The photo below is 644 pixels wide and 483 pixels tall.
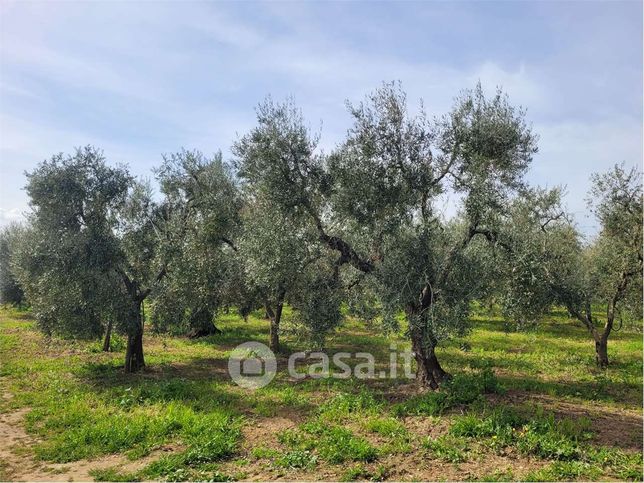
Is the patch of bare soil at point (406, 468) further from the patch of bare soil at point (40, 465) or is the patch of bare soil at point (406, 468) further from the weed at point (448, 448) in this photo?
the patch of bare soil at point (40, 465)

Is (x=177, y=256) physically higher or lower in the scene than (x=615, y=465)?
higher

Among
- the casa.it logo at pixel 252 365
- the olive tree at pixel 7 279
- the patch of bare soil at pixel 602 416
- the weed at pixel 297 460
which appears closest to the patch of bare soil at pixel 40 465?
the weed at pixel 297 460

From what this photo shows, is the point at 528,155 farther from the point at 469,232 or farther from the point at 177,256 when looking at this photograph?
the point at 177,256

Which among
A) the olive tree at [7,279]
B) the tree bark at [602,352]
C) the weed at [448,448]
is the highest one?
the olive tree at [7,279]

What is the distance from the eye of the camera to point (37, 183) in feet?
63.1

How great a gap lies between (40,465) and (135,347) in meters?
10.4

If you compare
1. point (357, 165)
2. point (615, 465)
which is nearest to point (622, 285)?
point (615, 465)

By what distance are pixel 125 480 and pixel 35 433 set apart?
18.3ft

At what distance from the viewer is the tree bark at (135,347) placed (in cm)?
2055

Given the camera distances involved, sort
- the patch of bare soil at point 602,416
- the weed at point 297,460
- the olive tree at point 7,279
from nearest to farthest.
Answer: the weed at point 297,460
the patch of bare soil at point 602,416
the olive tree at point 7,279

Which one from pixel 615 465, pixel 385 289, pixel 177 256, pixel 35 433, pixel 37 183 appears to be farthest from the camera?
pixel 177 256

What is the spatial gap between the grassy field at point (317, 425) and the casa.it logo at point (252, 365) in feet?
2.25

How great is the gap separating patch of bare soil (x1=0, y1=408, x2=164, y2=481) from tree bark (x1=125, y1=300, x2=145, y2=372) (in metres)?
7.49

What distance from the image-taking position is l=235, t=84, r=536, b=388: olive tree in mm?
15203
